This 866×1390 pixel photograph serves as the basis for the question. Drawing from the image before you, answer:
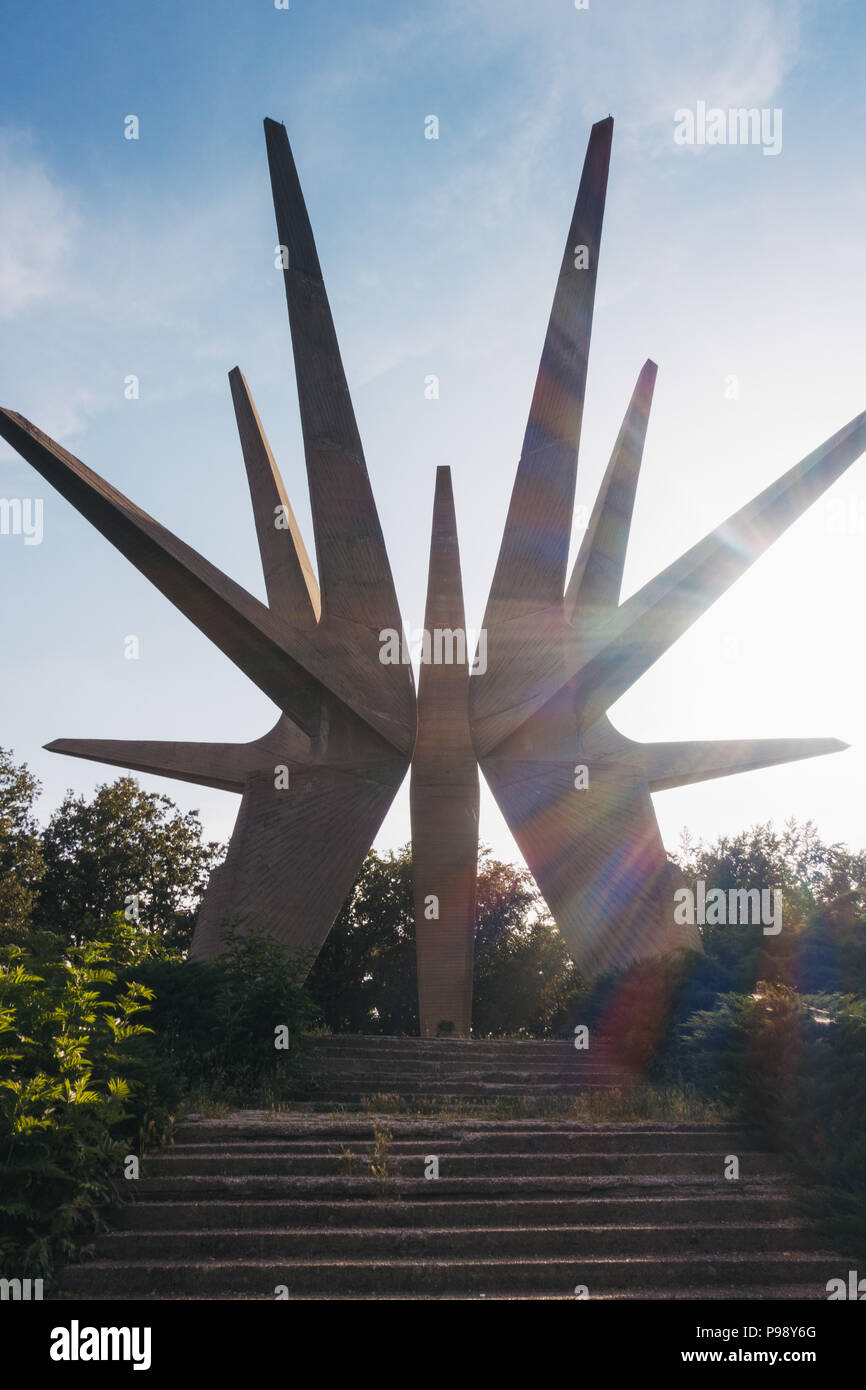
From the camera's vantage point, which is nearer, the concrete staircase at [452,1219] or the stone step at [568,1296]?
the stone step at [568,1296]

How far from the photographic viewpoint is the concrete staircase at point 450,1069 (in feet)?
23.9

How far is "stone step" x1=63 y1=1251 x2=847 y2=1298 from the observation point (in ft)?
12.9

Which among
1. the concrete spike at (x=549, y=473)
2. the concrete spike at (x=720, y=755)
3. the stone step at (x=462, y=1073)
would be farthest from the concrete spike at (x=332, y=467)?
the stone step at (x=462, y=1073)

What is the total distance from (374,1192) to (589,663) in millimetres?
9748

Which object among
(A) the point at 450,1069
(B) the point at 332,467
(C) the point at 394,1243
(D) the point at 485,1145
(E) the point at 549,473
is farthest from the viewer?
(E) the point at 549,473

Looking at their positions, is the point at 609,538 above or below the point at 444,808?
above

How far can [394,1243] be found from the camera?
4223 mm

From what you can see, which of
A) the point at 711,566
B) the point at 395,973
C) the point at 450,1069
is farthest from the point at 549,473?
the point at 395,973

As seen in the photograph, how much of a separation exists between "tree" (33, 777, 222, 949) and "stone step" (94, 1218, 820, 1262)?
74.1 ft

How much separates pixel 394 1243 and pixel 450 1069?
4.05 metres

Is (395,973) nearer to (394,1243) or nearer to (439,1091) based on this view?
(439,1091)

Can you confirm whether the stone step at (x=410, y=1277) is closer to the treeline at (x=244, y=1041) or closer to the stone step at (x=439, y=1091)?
the treeline at (x=244, y=1041)
